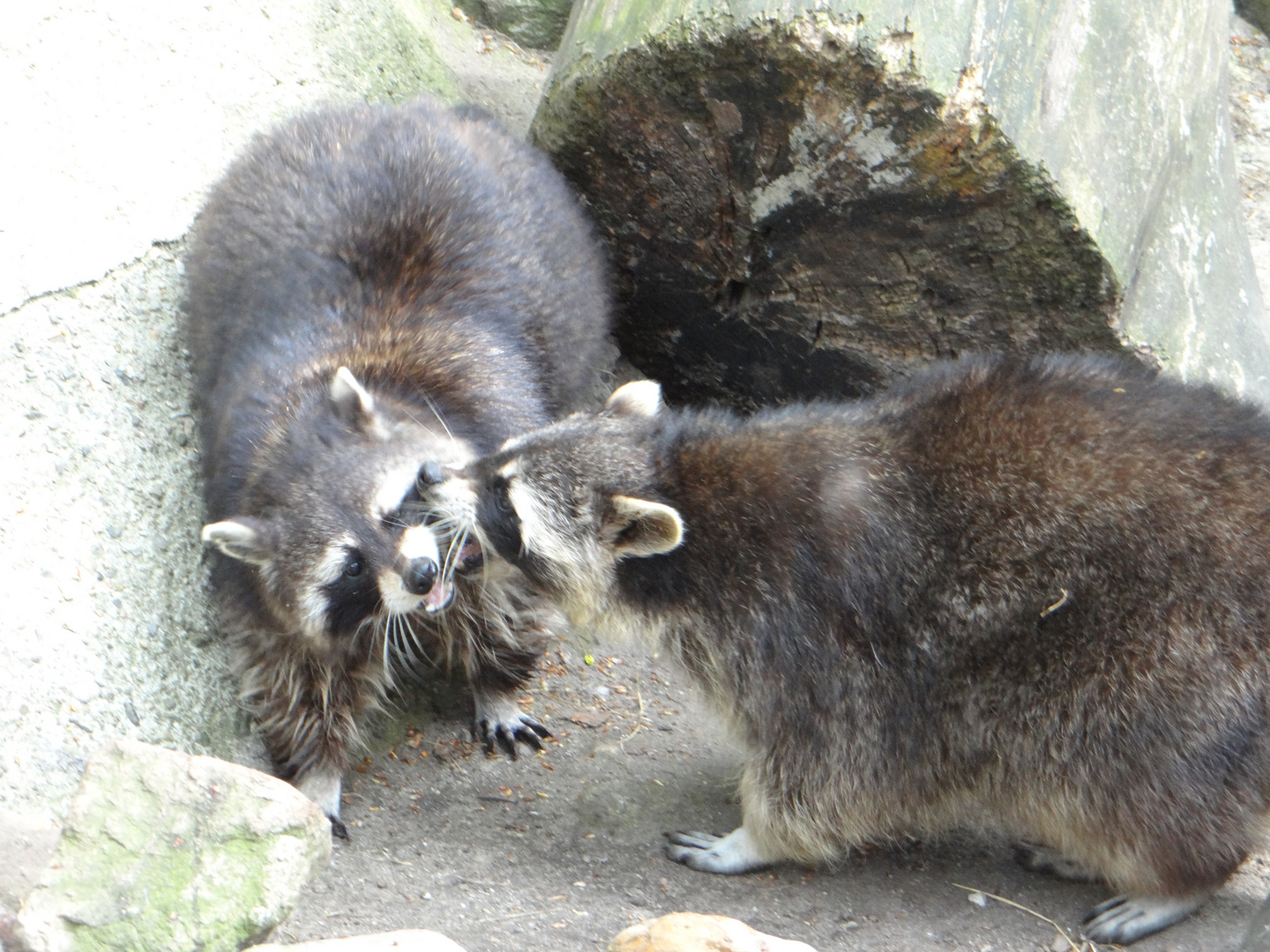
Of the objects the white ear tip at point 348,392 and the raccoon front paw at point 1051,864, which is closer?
the raccoon front paw at point 1051,864

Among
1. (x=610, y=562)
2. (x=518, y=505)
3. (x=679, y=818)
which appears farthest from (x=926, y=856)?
(x=518, y=505)

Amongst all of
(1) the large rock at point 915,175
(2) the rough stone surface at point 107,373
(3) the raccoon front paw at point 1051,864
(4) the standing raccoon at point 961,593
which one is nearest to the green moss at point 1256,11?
(1) the large rock at point 915,175

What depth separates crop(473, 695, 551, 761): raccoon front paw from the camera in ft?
13.1

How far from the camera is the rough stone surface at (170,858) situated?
2.32 meters

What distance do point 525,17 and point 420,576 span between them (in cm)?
414

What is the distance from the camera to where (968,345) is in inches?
161

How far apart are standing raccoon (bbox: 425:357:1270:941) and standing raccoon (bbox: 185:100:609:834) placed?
1.15 ft

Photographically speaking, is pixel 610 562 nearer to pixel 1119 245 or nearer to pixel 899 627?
pixel 899 627

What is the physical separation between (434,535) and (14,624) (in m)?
1.10

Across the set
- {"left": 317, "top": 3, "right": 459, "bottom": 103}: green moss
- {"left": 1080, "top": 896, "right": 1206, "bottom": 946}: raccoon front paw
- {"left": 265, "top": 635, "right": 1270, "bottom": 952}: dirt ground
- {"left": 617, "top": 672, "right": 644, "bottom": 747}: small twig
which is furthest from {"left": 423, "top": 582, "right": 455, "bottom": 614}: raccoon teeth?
{"left": 317, "top": 3, "right": 459, "bottom": 103}: green moss

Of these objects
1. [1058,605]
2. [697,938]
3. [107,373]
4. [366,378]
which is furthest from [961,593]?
[107,373]

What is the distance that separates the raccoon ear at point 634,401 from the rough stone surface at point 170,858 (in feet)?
4.61

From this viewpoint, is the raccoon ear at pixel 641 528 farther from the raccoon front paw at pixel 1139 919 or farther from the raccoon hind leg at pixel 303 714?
the raccoon front paw at pixel 1139 919

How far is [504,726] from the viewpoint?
4.00 meters
